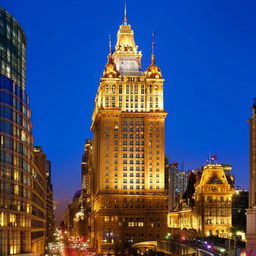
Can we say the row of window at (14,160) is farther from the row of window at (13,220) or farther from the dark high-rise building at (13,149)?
the row of window at (13,220)

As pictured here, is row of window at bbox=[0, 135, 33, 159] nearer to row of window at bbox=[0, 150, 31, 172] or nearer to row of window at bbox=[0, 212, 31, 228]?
row of window at bbox=[0, 150, 31, 172]

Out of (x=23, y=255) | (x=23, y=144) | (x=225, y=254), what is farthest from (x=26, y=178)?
(x=225, y=254)

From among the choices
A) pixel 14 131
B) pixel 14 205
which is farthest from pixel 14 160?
pixel 14 205

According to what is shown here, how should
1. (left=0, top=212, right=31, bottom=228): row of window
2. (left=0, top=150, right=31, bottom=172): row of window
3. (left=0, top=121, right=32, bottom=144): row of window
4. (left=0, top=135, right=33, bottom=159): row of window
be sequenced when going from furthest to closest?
(left=0, top=121, right=32, bottom=144): row of window < (left=0, top=135, right=33, bottom=159): row of window < (left=0, top=150, right=31, bottom=172): row of window < (left=0, top=212, right=31, bottom=228): row of window

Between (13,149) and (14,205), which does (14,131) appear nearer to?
(13,149)

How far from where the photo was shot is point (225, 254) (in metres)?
119

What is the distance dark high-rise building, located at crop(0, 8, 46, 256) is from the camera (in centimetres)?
10125

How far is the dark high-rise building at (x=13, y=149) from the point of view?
101 m

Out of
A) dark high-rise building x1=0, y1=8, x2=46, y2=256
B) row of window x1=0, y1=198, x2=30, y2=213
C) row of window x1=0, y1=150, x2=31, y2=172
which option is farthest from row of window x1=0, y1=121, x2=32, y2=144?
row of window x1=0, y1=198, x2=30, y2=213

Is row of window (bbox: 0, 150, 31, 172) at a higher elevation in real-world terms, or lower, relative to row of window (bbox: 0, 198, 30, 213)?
higher

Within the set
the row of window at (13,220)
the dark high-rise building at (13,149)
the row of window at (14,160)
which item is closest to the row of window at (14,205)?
the dark high-rise building at (13,149)

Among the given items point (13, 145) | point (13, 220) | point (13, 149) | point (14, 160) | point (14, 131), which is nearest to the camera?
point (13, 220)

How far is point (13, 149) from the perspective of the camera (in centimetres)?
10644

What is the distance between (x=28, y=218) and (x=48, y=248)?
87563mm
